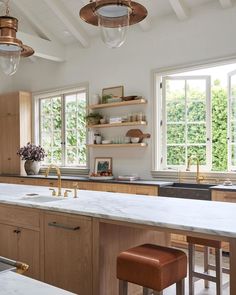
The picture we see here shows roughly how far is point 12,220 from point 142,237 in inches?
44.0

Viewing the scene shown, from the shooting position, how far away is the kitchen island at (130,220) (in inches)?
72.3

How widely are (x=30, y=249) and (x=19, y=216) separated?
29 cm

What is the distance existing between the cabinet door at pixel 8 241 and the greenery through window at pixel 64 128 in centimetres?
331

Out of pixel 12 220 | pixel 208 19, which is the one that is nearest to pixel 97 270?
pixel 12 220

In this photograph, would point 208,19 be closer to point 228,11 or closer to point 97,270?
point 228,11

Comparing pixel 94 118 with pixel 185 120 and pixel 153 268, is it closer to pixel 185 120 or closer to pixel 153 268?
pixel 185 120

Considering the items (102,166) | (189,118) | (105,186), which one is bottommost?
(105,186)

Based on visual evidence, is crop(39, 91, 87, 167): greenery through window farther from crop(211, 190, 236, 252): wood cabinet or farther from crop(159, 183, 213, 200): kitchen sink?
crop(211, 190, 236, 252): wood cabinet

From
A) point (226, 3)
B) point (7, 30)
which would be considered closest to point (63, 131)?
point (226, 3)

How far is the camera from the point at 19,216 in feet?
9.43

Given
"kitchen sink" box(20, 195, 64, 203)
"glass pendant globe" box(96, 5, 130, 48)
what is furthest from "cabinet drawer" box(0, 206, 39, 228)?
"glass pendant globe" box(96, 5, 130, 48)

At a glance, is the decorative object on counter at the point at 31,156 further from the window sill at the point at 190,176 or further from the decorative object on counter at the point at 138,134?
the window sill at the point at 190,176

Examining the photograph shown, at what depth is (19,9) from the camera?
238 inches

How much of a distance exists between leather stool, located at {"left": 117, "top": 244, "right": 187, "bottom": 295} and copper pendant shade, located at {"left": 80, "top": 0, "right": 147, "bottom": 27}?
1453 millimetres
